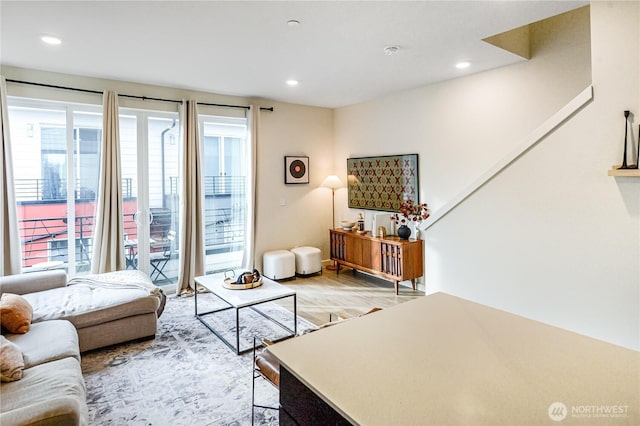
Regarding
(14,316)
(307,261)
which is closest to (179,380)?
(14,316)

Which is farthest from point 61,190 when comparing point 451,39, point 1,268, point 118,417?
point 451,39

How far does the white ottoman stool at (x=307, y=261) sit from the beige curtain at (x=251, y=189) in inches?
27.0

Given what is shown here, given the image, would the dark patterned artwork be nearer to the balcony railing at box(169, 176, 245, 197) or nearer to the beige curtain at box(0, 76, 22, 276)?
the balcony railing at box(169, 176, 245, 197)

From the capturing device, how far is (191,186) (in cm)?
485

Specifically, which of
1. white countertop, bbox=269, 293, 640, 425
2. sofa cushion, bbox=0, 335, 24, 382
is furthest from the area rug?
white countertop, bbox=269, 293, 640, 425

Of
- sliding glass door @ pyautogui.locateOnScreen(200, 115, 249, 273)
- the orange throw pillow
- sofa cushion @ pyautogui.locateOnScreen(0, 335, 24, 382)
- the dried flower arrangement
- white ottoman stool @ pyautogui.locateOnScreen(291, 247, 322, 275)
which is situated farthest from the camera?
white ottoman stool @ pyautogui.locateOnScreen(291, 247, 322, 275)

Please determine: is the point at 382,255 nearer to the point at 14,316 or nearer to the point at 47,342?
the point at 47,342

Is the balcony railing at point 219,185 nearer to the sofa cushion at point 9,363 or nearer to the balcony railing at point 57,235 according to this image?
the balcony railing at point 57,235

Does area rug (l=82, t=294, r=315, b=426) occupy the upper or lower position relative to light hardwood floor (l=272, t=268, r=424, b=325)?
lower

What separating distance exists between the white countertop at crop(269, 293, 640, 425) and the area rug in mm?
1399

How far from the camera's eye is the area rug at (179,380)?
2348mm

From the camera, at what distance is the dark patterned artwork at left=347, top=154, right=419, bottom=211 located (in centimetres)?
504

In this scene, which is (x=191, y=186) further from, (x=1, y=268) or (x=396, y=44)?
(x=396, y=44)

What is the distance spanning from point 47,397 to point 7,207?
2882mm
